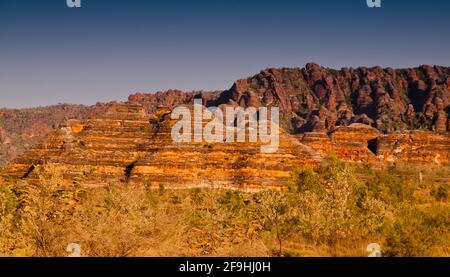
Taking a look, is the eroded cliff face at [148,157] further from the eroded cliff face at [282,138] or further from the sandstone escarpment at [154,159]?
the eroded cliff face at [282,138]

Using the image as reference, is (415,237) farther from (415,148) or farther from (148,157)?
(415,148)

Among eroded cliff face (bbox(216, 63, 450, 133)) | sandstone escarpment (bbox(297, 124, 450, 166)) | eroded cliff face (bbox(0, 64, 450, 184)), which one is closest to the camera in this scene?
eroded cliff face (bbox(0, 64, 450, 184))

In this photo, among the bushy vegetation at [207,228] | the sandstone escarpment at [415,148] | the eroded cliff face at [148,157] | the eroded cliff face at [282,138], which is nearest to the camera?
the bushy vegetation at [207,228]

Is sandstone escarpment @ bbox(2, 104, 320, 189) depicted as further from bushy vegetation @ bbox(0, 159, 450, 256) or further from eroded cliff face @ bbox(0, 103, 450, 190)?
bushy vegetation @ bbox(0, 159, 450, 256)

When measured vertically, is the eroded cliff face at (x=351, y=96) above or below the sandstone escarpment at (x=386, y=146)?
above

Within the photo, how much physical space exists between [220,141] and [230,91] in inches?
3988

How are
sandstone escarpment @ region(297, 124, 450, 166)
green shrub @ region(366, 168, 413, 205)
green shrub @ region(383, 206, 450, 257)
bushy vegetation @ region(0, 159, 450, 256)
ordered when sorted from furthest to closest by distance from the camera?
sandstone escarpment @ region(297, 124, 450, 166)
green shrub @ region(366, 168, 413, 205)
green shrub @ region(383, 206, 450, 257)
bushy vegetation @ region(0, 159, 450, 256)

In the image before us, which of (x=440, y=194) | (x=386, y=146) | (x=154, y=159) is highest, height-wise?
(x=154, y=159)

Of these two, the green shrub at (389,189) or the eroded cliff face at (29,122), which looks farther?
the eroded cliff face at (29,122)

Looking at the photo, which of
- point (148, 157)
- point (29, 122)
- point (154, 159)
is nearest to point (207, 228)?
point (154, 159)

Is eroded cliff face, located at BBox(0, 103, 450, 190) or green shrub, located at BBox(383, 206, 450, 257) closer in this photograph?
green shrub, located at BBox(383, 206, 450, 257)

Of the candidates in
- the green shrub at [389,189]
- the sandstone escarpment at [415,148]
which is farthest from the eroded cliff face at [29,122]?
the green shrub at [389,189]

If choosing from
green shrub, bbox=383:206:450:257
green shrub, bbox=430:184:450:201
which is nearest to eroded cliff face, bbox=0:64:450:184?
green shrub, bbox=430:184:450:201

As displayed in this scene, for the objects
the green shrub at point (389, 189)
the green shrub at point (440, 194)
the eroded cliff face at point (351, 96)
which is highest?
the eroded cliff face at point (351, 96)
